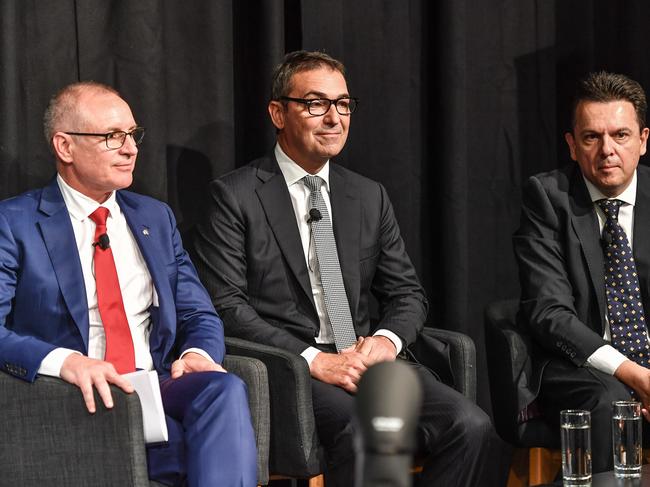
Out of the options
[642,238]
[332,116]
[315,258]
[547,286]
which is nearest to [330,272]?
[315,258]

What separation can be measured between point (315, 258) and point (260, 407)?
67cm

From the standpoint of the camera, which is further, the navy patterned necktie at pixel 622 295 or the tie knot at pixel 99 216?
the navy patterned necktie at pixel 622 295

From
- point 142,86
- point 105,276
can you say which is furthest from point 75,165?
point 142,86

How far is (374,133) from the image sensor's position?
4.00 metres

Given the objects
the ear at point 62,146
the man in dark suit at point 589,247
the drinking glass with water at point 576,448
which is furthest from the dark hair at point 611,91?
the ear at point 62,146

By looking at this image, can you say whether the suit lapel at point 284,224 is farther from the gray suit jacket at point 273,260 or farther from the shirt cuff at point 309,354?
the shirt cuff at point 309,354

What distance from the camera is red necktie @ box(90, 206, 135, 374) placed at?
9.53 ft

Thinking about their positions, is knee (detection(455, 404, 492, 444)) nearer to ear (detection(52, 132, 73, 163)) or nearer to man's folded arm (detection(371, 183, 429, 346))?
man's folded arm (detection(371, 183, 429, 346))

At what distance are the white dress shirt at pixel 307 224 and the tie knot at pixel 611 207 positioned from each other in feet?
2.69

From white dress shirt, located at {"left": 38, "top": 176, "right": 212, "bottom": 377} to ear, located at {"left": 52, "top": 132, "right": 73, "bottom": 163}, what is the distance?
0.21 feet

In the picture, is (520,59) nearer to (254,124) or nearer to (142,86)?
(254,124)

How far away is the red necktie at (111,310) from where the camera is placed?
9.53ft

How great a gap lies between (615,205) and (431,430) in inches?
40.0

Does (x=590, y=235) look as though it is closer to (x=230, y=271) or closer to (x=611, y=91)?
(x=611, y=91)
